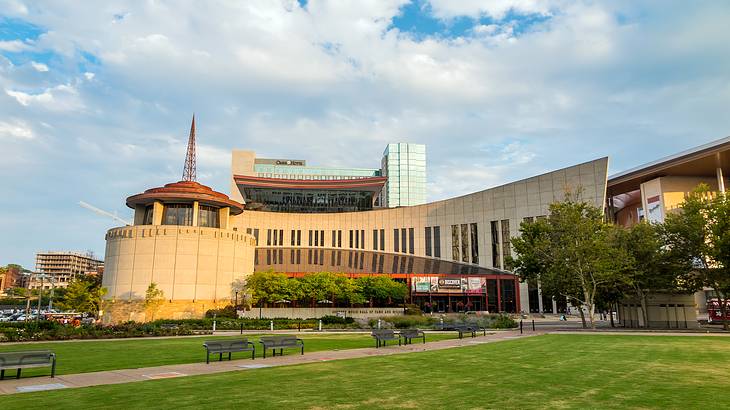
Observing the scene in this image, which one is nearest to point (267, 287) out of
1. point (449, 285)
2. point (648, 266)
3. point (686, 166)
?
point (449, 285)

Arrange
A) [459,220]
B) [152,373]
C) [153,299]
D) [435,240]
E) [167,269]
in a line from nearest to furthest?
[152,373] < [153,299] < [167,269] < [459,220] < [435,240]

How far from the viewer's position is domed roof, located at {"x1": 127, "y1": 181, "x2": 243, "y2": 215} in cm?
6362

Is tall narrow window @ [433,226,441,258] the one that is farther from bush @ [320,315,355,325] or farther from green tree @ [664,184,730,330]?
green tree @ [664,184,730,330]

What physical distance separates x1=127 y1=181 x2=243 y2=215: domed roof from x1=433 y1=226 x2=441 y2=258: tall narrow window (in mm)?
42289

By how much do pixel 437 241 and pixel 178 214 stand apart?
48.9 meters

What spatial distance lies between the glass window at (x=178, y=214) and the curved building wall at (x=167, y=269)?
10.8ft

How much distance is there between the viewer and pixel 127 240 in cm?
6088

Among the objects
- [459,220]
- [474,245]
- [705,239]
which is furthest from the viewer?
[459,220]

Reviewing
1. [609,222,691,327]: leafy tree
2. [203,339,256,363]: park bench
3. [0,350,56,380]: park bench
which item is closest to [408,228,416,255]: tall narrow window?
[609,222,691,327]: leafy tree

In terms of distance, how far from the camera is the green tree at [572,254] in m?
39.5

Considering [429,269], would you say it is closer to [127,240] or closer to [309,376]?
[127,240]

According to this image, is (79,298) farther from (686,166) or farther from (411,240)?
(686,166)

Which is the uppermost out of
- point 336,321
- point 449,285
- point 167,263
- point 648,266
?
point 167,263

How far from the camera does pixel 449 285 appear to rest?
2963 inches
